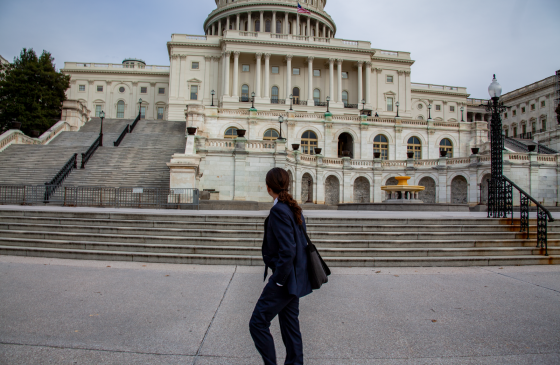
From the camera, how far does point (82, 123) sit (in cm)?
4197

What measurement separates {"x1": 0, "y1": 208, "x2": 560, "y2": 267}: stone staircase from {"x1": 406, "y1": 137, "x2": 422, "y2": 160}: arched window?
3371 cm

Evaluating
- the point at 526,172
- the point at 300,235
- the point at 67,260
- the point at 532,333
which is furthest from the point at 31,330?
the point at 526,172

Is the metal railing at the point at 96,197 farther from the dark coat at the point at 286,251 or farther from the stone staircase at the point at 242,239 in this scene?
the dark coat at the point at 286,251

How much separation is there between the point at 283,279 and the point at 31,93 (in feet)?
163

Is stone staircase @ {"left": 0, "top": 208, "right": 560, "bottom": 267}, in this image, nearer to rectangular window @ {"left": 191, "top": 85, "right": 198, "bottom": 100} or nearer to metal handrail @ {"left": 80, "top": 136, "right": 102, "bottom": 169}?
metal handrail @ {"left": 80, "top": 136, "right": 102, "bottom": 169}

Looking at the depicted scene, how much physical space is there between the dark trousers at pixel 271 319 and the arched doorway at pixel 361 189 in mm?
35654

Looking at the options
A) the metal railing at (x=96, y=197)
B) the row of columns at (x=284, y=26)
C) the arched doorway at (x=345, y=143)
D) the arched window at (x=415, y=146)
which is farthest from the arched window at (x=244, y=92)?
the metal railing at (x=96, y=197)

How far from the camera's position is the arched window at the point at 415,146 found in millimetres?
44875

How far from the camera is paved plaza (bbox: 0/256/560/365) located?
4473 mm

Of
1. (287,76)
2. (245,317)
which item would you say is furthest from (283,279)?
(287,76)

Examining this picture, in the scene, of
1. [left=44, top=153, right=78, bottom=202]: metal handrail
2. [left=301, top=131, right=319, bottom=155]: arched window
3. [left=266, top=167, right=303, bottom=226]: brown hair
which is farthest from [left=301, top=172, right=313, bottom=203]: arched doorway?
[left=266, top=167, right=303, bottom=226]: brown hair

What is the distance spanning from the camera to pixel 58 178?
23578mm

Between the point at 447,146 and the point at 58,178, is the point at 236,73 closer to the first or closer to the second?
the point at 447,146

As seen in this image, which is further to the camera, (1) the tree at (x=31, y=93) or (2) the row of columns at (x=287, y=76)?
(2) the row of columns at (x=287, y=76)
